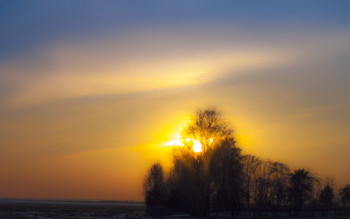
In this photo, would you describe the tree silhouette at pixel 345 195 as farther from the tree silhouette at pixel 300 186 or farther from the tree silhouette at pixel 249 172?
the tree silhouette at pixel 249 172

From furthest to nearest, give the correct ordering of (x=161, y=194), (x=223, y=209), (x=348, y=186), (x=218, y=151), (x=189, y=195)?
(x=348, y=186)
(x=161, y=194)
(x=223, y=209)
(x=189, y=195)
(x=218, y=151)

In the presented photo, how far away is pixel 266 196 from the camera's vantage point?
225 feet

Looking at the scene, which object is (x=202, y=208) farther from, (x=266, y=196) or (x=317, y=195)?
(x=317, y=195)

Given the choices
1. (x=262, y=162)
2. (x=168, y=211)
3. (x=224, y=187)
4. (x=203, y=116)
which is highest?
(x=203, y=116)

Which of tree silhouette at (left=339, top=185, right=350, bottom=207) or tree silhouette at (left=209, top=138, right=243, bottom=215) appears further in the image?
tree silhouette at (left=339, top=185, right=350, bottom=207)

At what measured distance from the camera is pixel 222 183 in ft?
201

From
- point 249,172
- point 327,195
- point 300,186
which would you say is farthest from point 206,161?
point 327,195

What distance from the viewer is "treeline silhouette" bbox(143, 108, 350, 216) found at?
5753cm

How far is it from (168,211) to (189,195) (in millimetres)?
11552

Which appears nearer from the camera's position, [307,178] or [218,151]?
[218,151]

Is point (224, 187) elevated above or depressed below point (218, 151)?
below

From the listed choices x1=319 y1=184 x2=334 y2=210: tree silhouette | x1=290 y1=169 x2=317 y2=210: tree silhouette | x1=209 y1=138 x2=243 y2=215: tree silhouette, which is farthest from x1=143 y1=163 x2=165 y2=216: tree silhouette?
x1=319 y1=184 x2=334 y2=210: tree silhouette

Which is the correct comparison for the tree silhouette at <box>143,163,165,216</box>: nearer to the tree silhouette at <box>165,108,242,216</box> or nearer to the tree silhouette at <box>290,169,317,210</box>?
the tree silhouette at <box>165,108,242,216</box>

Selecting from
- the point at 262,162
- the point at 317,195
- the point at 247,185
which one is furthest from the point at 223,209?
the point at 317,195
